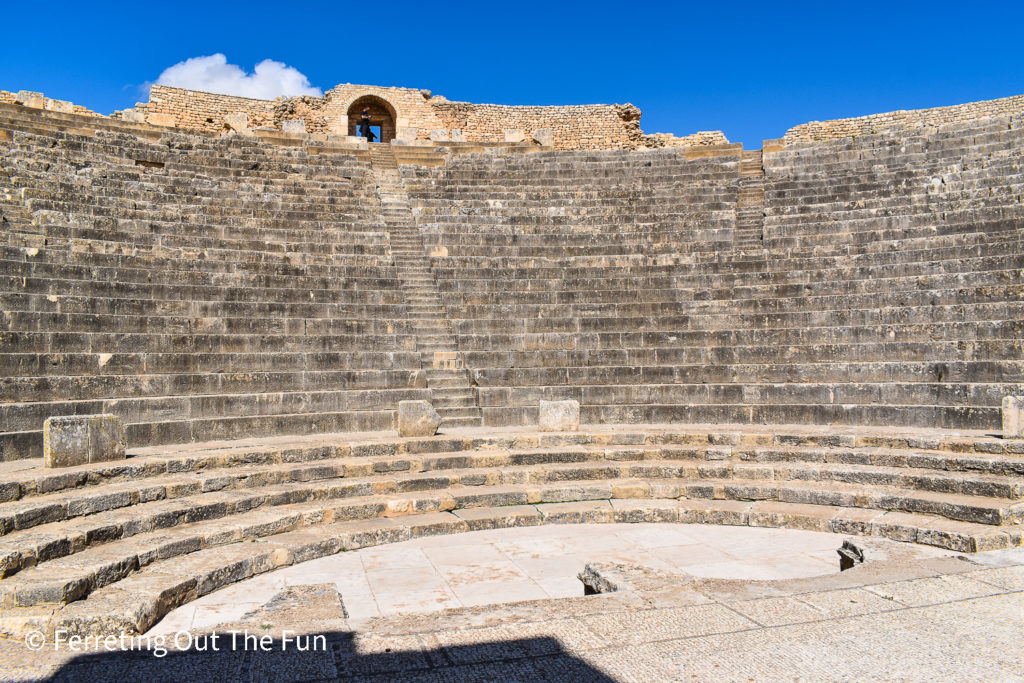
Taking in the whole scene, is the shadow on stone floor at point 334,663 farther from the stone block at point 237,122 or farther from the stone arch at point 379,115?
the stone arch at point 379,115

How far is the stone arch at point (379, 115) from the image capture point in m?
24.3

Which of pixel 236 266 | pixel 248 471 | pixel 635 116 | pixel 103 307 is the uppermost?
pixel 635 116

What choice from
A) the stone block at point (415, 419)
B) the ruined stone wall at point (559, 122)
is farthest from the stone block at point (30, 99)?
the stone block at point (415, 419)

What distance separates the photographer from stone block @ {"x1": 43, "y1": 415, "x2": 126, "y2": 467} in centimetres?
619

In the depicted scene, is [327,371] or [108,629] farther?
[327,371]

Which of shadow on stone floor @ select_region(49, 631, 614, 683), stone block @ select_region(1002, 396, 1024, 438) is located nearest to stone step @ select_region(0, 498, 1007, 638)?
shadow on stone floor @ select_region(49, 631, 614, 683)

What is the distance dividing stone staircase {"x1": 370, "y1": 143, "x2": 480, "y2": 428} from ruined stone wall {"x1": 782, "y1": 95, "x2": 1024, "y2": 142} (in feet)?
36.5

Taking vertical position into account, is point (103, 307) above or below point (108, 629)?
above

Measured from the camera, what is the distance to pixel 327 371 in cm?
927

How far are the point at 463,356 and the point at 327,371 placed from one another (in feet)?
6.54

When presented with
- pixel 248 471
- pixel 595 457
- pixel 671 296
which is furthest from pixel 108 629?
pixel 671 296

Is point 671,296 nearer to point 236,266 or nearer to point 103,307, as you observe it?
point 236,266

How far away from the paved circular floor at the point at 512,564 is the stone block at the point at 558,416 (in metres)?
1.87

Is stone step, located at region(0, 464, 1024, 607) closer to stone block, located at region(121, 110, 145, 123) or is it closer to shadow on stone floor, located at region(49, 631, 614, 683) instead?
shadow on stone floor, located at region(49, 631, 614, 683)
